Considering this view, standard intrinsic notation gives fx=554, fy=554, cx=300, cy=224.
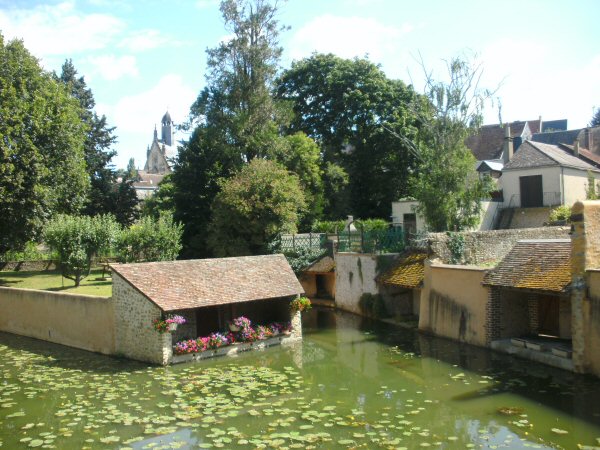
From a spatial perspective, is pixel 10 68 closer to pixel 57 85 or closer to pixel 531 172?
pixel 57 85

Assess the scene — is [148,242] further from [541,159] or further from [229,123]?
[541,159]

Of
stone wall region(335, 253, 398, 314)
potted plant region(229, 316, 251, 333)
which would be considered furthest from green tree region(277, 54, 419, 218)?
potted plant region(229, 316, 251, 333)

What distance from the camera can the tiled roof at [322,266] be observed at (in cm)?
2962

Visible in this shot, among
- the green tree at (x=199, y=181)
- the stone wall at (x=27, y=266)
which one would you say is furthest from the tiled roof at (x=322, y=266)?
the stone wall at (x=27, y=266)

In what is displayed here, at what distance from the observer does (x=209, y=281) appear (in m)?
19.4

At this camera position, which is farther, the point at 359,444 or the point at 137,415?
the point at 137,415

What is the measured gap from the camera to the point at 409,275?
23.2 meters

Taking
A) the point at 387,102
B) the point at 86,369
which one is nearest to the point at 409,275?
the point at 86,369

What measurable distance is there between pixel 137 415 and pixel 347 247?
17.1 m

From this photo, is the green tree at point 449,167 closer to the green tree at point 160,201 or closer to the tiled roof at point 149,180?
the green tree at point 160,201

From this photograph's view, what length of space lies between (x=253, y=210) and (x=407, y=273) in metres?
9.55

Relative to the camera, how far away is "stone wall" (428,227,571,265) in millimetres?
22281

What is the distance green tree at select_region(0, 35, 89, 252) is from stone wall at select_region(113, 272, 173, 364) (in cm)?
1247

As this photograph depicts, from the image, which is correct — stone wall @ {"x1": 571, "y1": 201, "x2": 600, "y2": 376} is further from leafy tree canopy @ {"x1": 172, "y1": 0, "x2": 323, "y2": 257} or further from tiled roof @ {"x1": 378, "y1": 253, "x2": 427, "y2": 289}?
leafy tree canopy @ {"x1": 172, "y1": 0, "x2": 323, "y2": 257}
